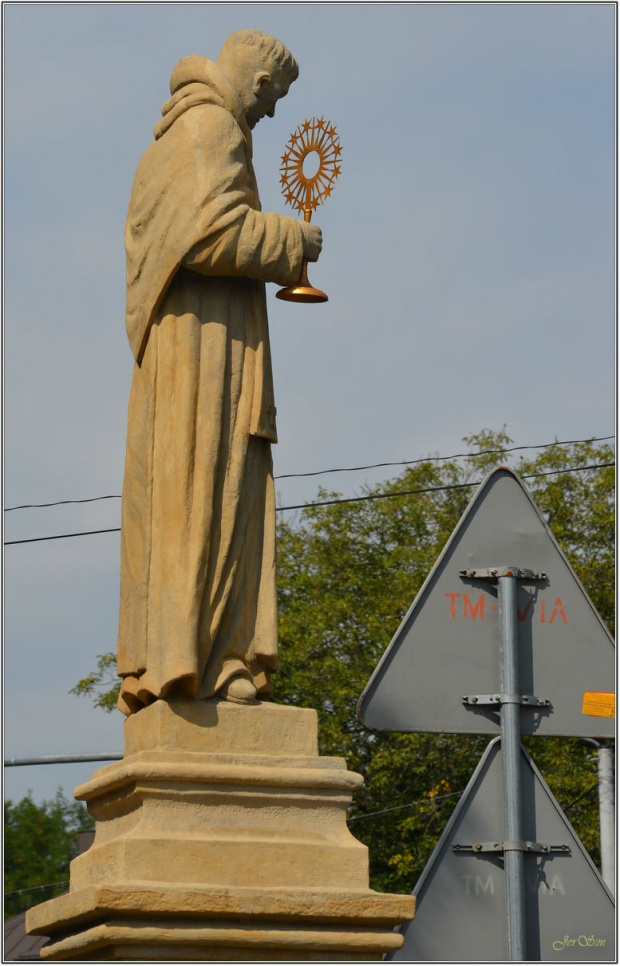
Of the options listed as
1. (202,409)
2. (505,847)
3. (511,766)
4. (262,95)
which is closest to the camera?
(505,847)

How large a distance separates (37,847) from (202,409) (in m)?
54.6

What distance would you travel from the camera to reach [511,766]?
5930 mm

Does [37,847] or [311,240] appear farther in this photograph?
[37,847]

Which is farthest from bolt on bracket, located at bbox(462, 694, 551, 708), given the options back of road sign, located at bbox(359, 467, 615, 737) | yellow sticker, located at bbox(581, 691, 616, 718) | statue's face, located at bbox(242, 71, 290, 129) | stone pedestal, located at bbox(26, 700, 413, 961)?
statue's face, located at bbox(242, 71, 290, 129)

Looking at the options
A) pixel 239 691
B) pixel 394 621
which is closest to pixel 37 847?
pixel 394 621

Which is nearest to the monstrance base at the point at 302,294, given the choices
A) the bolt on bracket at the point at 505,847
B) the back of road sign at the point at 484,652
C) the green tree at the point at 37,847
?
the back of road sign at the point at 484,652

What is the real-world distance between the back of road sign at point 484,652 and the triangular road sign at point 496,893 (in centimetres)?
27

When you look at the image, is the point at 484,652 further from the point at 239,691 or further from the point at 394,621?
the point at 394,621

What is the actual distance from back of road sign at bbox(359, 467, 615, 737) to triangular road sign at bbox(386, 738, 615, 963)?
27cm

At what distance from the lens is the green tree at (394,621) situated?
2612cm

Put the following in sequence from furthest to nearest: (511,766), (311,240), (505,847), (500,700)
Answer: (311,240)
(500,700)
(511,766)
(505,847)

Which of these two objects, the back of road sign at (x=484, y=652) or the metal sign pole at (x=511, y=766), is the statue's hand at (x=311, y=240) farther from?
the metal sign pole at (x=511, y=766)

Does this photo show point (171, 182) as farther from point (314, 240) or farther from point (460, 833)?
point (460, 833)

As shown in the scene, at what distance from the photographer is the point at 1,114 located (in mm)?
8992
